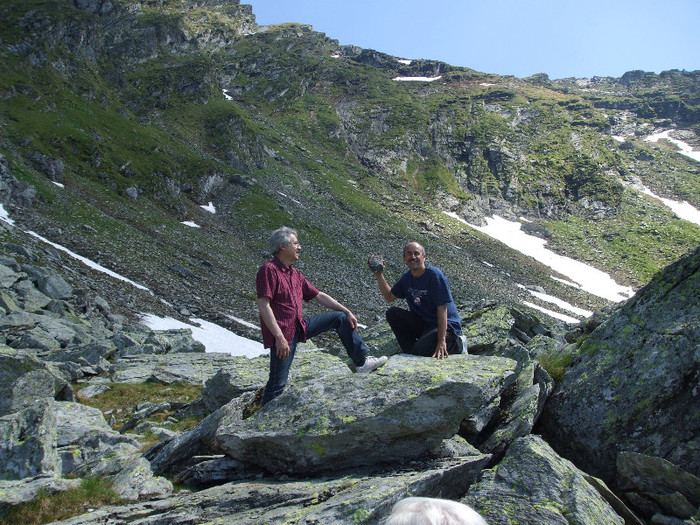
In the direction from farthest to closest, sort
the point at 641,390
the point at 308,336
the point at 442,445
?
the point at 308,336, the point at 641,390, the point at 442,445

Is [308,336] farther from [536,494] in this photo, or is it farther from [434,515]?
[434,515]

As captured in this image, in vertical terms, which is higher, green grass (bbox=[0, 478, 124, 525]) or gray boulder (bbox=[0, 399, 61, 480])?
green grass (bbox=[0, 478, 124, 525])

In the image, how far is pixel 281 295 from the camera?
8.40 m

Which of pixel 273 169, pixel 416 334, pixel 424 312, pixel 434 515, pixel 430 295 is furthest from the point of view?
pixel 273 169

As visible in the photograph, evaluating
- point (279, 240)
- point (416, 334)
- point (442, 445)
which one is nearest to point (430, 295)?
point (416, 334)

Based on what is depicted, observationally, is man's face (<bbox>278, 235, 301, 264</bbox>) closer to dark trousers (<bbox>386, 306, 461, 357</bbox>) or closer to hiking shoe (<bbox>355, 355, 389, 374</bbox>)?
hiking shoe (<bbox>355, 355, 389, 374</bbox>)

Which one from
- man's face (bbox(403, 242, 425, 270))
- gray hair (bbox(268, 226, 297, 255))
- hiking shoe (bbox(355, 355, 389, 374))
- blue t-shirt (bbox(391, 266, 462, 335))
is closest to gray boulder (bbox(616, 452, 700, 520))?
blue t-shirt (bbox(391, 266, 462, 335))

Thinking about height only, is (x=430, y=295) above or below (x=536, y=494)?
above

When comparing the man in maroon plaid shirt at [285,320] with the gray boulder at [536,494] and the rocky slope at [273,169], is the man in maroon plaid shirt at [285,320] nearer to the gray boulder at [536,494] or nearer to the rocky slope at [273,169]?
the gray boulder at [536,494]

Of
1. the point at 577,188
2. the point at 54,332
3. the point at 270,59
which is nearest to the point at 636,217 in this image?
the point at 577,188

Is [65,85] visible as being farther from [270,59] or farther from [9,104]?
[270,59]

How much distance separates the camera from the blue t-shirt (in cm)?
933

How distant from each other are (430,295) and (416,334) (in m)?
1.21

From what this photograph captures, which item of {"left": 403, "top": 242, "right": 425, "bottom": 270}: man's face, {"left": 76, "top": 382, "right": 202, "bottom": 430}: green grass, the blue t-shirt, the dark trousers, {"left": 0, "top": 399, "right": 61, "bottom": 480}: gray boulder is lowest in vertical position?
{"left": 76, "top": 382, "right": 202, "bottom": 430}: green grass
